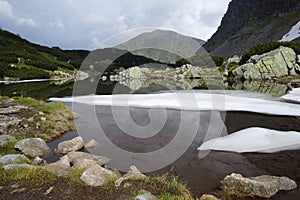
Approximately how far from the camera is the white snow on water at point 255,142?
41.7 feet

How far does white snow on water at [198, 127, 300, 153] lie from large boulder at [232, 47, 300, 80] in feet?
250

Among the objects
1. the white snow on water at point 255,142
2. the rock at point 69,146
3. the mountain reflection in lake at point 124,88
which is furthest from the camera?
the mountain reflection in lake at point 124,88

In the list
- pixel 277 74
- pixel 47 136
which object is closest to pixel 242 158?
pixel 47 136

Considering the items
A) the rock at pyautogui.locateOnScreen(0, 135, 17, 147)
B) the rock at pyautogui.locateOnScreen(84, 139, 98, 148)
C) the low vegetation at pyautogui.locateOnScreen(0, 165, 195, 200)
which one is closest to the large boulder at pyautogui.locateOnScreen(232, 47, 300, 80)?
the rock at pyautogui.locateOnScreen(84, 139, 98, 148)

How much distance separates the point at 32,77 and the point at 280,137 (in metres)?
117

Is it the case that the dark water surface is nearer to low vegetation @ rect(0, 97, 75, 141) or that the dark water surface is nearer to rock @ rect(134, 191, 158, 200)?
low vegetation @ rect(0, 97, 75, 141)

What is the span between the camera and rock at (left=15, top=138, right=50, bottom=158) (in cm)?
1165

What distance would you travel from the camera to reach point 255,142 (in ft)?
44.3

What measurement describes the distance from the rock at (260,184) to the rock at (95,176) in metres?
4.74

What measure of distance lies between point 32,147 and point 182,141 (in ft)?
29.5

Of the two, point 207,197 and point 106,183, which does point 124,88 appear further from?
point 207,197

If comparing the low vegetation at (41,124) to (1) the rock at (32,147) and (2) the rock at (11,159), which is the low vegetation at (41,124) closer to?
(1) the rock at (32,147)

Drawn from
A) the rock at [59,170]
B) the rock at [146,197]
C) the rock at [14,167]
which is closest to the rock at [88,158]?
the rock at [59,170]

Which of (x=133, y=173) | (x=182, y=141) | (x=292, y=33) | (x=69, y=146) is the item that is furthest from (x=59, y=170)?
(x=292, y=33)
